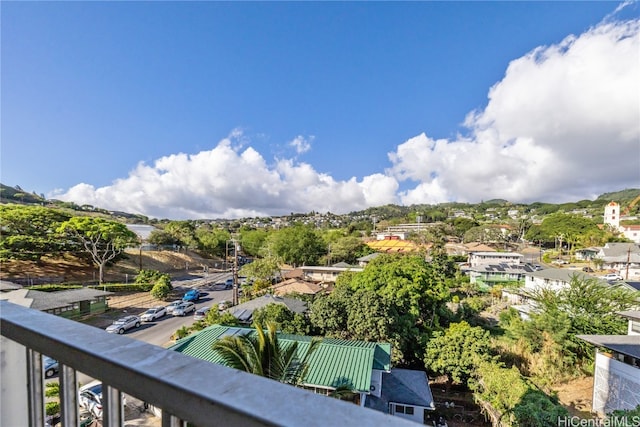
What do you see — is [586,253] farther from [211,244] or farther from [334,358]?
[211,244]

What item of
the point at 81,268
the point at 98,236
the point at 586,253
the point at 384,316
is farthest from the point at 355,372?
the point at 586,253

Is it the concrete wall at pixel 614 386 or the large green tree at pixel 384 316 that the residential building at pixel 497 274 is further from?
the concrete wall at pixel 614 386

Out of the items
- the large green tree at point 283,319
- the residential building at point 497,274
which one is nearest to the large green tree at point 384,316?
the large green tree at point 283,319

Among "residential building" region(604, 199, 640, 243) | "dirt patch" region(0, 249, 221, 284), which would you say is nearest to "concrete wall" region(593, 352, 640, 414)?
"dirt patch" region(0, 249, 221, 284)

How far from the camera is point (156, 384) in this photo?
571 mm

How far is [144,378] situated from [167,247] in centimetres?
3840

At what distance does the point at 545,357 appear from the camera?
10.6m

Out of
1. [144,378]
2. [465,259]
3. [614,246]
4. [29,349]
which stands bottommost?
[465,259]

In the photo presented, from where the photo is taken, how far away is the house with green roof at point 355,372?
22.8 ft

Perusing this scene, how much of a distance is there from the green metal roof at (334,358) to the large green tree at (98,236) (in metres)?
16.9

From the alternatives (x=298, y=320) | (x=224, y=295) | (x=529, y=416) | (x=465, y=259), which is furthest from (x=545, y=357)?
(x=465, y=259)

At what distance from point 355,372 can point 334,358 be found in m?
0.75

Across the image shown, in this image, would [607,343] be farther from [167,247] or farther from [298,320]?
[167,247]

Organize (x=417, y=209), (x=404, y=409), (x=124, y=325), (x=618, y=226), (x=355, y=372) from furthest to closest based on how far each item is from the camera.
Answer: (x=417, y=209) < (x=618, y=226) < (x=124, y=325) < (x=404, y=409) < (x=355, y=372)
